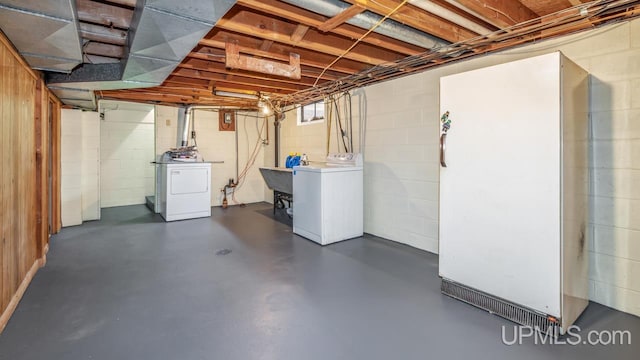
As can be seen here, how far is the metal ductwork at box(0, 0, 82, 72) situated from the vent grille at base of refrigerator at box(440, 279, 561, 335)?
3161 mm

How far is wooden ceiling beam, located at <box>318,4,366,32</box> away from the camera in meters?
2.19

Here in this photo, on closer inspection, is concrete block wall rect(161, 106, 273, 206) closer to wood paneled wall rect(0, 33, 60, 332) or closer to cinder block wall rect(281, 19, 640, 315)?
wood paneled wall rect(0, 33, 60, 332)

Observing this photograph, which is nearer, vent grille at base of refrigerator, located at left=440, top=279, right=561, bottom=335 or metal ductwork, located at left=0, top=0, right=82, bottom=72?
metal ductwork, located at left=0, top=0, right=82, bottom=72

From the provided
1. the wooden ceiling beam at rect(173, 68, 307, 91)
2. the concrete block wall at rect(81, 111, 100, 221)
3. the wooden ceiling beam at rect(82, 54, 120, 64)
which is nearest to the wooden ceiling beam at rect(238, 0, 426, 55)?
the wooden ceiling beam at rect(82, 54, 120, 64)

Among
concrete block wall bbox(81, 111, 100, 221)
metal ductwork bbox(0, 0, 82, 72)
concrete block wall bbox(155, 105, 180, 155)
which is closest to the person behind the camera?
metal ductwork bbox(0, 0, 82, 72)

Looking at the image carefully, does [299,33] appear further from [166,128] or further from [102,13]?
[166,128]

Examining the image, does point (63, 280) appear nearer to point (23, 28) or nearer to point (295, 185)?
point (23, 28)

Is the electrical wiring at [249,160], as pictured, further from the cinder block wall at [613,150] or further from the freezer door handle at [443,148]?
the freezer door handle at [443,148]

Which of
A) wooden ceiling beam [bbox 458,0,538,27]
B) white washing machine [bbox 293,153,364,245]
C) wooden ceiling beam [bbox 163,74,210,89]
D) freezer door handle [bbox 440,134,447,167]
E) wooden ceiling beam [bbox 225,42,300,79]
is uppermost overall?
wooden ceiling beam [bbox 163,74,210,89]

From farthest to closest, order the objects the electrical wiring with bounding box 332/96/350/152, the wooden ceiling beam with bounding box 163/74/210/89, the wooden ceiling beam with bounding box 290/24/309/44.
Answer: the electrical wiring with bounding box 332/96/350/152, the wooden ceiling beam with bounding box 163/74/210/89, the wooden ceiling beam with bounding box 290/24/309/44

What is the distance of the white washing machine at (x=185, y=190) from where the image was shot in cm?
531

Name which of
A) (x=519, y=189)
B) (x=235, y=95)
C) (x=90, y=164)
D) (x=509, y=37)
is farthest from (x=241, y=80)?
(x=519, y=189)

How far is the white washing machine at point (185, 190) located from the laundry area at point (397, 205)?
1530mm

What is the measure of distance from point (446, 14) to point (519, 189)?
142 cm
